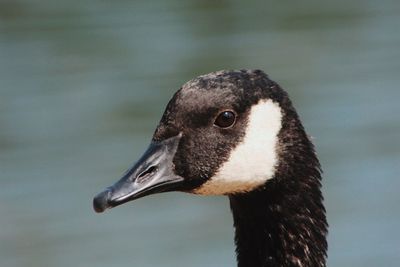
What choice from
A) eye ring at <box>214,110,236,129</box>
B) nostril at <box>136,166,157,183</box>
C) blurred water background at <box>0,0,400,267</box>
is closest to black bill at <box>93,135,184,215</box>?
nostril at <box>136,166,157,183</box>

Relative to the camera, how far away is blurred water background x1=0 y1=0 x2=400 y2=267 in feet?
39.2

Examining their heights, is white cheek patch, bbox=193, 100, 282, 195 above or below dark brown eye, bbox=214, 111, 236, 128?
below

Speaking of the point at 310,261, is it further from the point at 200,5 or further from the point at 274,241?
the point at 200,5

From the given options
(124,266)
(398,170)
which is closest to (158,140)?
(124,266)

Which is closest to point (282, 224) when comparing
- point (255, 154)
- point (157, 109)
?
point (255, 154)

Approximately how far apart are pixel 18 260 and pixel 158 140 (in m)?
4.98

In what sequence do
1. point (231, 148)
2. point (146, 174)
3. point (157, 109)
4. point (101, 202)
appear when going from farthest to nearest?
point (157, 109)
point (231, 148)
point (146, 174)
point (101, 202)

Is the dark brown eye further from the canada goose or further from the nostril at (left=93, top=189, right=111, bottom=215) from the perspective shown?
the nostril at (left=93, top=189, right=111, bottom=215)

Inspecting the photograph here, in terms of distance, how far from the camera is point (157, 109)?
1356cm

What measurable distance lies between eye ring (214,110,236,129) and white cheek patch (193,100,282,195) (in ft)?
0.29

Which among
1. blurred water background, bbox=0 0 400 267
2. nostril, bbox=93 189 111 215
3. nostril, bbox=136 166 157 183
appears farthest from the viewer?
blurred water background, bbox=0 0 400 267

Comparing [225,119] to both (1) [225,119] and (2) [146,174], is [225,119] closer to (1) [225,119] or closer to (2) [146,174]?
(1) [225,119]

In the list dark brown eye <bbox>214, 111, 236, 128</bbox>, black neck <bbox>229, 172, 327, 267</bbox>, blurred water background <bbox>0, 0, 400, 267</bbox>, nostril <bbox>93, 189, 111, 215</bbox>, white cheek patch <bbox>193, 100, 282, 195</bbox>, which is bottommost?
nostril <bbox>93, 189, 111, 215</bbox>

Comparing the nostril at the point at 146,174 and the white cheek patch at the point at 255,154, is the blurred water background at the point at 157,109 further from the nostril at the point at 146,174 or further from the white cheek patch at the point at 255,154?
the nostril at the point at 146,174
